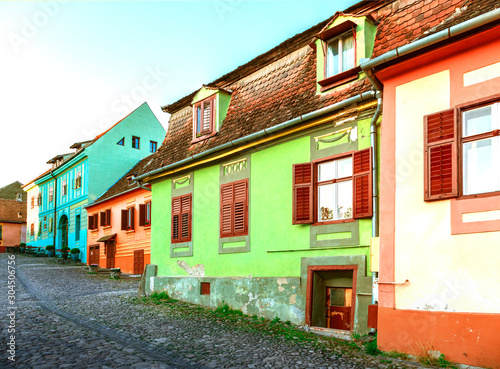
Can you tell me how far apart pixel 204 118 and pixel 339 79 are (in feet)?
17.3

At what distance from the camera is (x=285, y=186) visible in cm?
1086

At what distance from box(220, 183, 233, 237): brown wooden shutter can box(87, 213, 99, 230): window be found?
2118 cm

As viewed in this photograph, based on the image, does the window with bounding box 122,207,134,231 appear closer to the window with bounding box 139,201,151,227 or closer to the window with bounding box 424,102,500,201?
the window with bounding box 139,201,151,227

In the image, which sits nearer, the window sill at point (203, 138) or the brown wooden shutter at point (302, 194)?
the brown wooden shutter at point (302, 194)

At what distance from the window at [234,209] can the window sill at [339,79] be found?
3.34 metres

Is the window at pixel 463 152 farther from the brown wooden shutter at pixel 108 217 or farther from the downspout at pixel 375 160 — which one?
the brown wooden shutter at pixel 108 217

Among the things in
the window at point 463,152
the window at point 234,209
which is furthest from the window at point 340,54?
the window at point 234,209

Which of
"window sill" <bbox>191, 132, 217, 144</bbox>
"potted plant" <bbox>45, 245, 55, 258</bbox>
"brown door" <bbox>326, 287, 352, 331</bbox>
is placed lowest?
"potted plant" <bbox>45, 245, 55, 258</bbox>

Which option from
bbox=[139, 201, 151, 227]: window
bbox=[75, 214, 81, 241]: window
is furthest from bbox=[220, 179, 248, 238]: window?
bbox=[75, 214, 81, 241]: window

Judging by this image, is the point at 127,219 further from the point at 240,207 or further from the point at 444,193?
the point at 444,193

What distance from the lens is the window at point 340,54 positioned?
9.82m

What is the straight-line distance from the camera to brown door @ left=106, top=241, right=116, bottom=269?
2923 centimetres

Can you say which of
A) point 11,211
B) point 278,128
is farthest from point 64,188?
point 278,128

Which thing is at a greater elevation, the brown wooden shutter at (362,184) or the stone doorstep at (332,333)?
the brown wooden shutter at (362,184)
